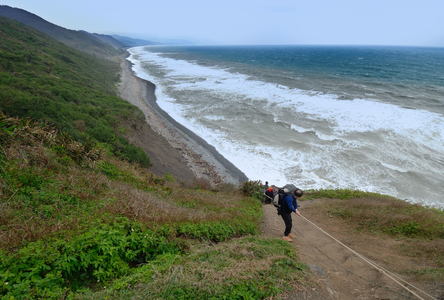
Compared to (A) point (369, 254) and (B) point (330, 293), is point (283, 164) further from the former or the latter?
(B) point (330, 293)

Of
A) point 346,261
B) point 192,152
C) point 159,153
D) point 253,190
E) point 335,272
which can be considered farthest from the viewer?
point 192,152

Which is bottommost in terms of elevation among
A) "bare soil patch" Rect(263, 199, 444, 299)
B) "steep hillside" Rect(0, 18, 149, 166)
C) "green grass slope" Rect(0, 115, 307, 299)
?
"bare soil patch" Rect(263, 199, 444, 299)

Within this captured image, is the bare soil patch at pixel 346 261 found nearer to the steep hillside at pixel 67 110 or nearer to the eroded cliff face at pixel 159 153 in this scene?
the eroded cliff face at pixel 159 153

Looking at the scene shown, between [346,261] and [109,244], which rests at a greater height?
[109,244]

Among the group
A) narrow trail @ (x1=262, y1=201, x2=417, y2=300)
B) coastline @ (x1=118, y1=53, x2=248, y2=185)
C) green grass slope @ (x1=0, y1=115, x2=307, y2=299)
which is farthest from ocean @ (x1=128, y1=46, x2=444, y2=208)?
green grass slope @ (x1=0, y1=115, x2=307, y2=299)

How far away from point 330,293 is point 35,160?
8.88 metres

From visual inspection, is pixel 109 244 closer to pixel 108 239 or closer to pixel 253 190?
pixel 108 239

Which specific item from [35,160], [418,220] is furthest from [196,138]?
[418,220]

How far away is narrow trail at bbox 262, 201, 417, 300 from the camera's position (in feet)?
16.5

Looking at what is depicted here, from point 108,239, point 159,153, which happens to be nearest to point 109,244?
point 108,239

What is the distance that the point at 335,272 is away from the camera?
19.8 ft

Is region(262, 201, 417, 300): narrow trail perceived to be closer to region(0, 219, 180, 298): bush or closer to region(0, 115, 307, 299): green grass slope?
region(0, 115, 307, 299): green grass slope

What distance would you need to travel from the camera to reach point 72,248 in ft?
15.0

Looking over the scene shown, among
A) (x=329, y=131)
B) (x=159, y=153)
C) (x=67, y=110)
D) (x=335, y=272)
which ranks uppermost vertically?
(x=67, y=110)
